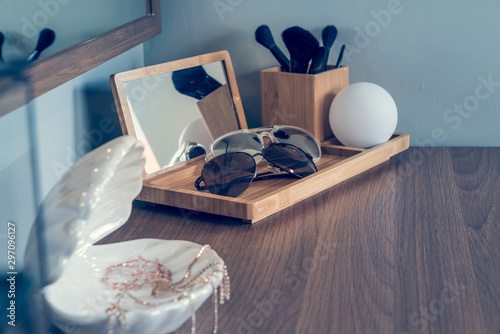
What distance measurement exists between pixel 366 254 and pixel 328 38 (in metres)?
0.49

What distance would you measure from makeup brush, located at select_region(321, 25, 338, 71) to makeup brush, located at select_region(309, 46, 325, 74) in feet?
0.05

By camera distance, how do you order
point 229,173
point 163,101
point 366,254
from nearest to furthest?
point 366,254
point 229,173
point 163,101

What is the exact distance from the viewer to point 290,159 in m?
0.82

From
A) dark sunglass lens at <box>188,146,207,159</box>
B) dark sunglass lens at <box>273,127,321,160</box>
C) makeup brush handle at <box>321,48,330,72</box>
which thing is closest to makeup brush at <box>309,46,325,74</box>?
makeup brush handle at <box>321,48,330,72</box>

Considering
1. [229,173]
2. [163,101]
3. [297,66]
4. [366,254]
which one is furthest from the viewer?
[297,66]

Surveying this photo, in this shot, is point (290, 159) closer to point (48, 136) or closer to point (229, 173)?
point (229, 173)

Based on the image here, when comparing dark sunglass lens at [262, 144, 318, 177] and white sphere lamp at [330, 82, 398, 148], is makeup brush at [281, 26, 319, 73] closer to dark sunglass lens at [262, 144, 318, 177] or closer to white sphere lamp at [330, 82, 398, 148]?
white sphere lamp at [330, 82, 398, 148]

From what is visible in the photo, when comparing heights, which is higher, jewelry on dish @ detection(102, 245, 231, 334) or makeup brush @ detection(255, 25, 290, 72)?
makeup brush @ detection(255, 25, 290, 72)

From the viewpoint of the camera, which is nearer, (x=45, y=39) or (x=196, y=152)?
(x=45, y=39)

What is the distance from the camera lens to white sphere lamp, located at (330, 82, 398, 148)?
0.91 metres

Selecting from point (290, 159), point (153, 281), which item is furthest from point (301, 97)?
point (153, 281)

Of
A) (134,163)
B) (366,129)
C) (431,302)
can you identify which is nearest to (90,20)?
(134,163)

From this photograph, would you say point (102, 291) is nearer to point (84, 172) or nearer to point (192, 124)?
point (84, 172)

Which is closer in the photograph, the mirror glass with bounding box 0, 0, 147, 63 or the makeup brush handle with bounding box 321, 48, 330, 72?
the mirror glass with bounding box 0, 0, 147, 63
